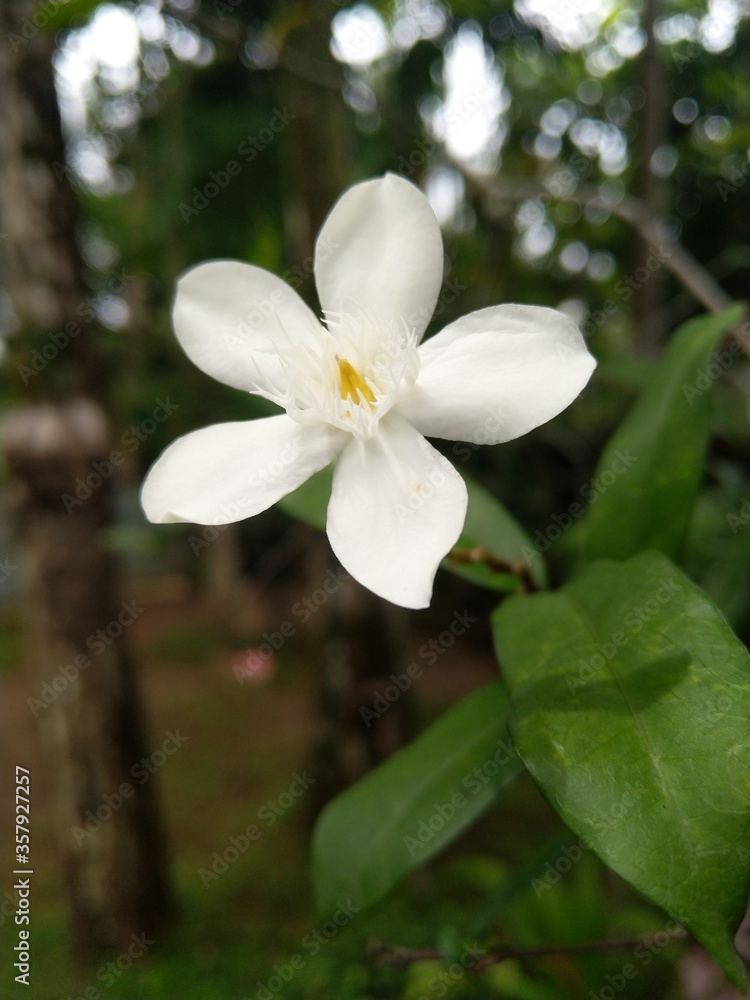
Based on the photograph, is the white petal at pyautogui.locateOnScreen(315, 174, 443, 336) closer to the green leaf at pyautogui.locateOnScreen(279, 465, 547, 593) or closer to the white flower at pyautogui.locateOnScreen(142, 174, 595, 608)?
the white flower at pyautogui.locateOnScreen(142, 174, 595, 608)

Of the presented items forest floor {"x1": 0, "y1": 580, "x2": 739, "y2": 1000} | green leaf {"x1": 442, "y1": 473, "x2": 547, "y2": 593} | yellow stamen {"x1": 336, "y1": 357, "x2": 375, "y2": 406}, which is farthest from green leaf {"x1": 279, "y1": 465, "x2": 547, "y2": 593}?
forest floor {"x1": 0, "y1": 580, "x2": 739, "y2": 1000}

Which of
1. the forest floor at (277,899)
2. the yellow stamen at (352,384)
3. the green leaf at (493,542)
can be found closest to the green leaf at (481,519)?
the green leaf at (493,542)

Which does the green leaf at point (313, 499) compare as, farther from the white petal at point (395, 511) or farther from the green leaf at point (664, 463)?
the green leaf at point (664, 463)

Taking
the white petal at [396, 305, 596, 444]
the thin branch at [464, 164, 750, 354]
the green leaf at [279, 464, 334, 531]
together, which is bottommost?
the green leaf at [279, 464, 334, 531]

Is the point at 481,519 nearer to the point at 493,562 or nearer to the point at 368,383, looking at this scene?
the point at 493,562

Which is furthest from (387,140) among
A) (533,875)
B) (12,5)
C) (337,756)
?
(533,875)

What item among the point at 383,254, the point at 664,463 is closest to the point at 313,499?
the point at 383,254
